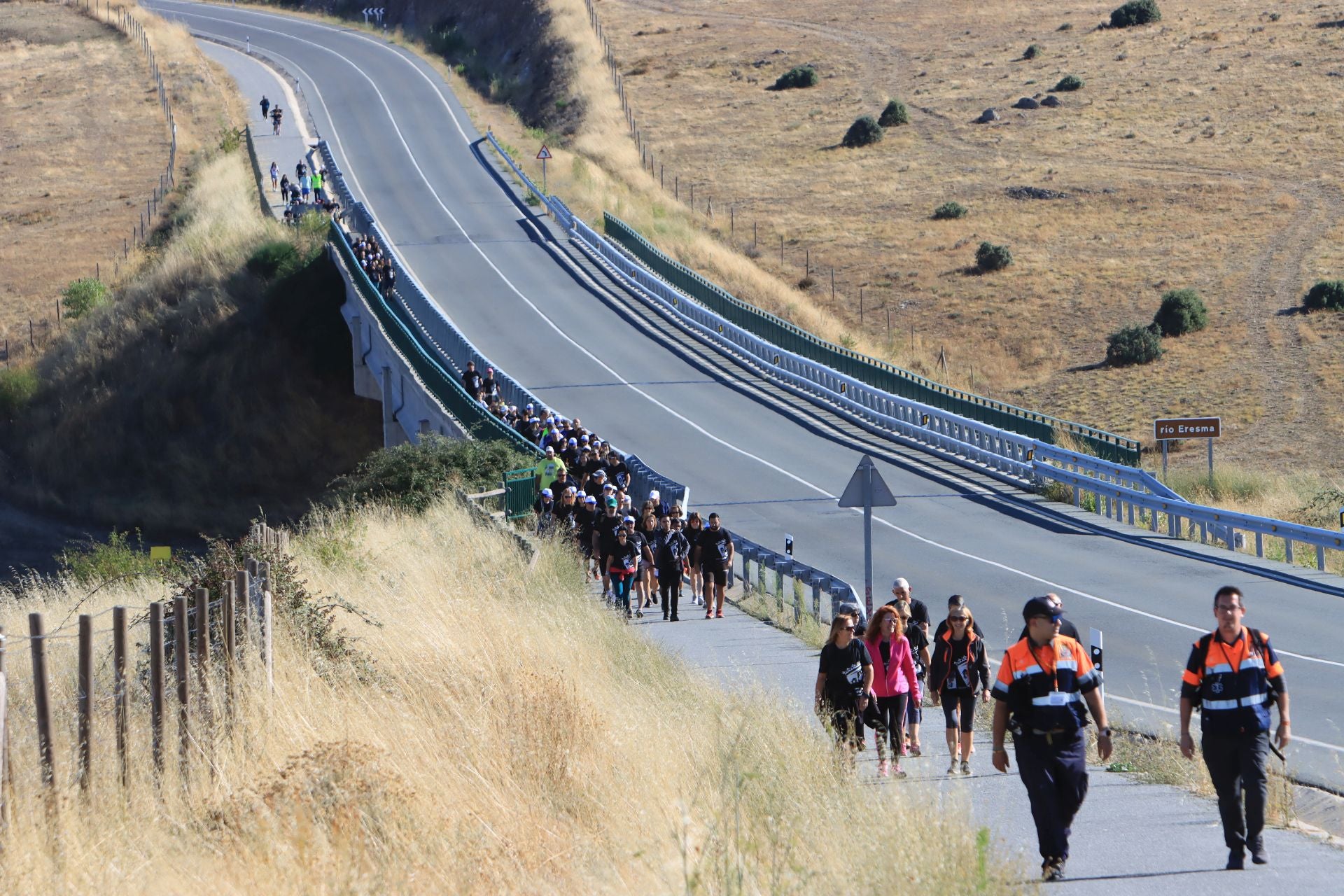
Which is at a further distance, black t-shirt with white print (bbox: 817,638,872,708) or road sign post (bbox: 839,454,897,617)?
road sign post (bbox: 839,454,897,617)

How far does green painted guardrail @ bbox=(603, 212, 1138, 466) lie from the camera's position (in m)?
32.2

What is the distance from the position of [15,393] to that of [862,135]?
43847mm

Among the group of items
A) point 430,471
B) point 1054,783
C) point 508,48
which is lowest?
point 430,471

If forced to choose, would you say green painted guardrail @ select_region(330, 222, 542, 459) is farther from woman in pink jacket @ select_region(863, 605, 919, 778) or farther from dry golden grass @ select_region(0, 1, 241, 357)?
dry golden grass @ select_region(0, 1, 241, 357)

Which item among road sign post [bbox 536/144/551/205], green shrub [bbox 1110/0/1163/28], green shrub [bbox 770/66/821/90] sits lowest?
road sign post [bbox 536/144/551/205]

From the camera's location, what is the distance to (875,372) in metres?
37.2

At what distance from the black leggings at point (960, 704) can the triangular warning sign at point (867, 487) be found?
187 inches

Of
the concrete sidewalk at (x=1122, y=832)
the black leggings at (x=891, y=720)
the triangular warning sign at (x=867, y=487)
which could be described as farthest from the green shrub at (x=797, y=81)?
the black leggings at (x=891, y=720)

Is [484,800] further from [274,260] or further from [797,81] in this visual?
[797,81]

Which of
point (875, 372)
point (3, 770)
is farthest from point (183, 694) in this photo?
point (875, 372)

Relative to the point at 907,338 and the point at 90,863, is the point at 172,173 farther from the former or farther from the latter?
the point at 90,863

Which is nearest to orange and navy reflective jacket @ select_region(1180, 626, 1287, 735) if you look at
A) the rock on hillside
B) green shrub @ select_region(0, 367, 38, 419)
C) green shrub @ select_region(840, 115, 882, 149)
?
green shrub @ select_region(0, 367, 38, 419)

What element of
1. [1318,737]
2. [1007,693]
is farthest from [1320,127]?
[1007,693]

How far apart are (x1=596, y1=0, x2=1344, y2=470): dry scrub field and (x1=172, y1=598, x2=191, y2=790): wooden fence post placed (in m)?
33.3
